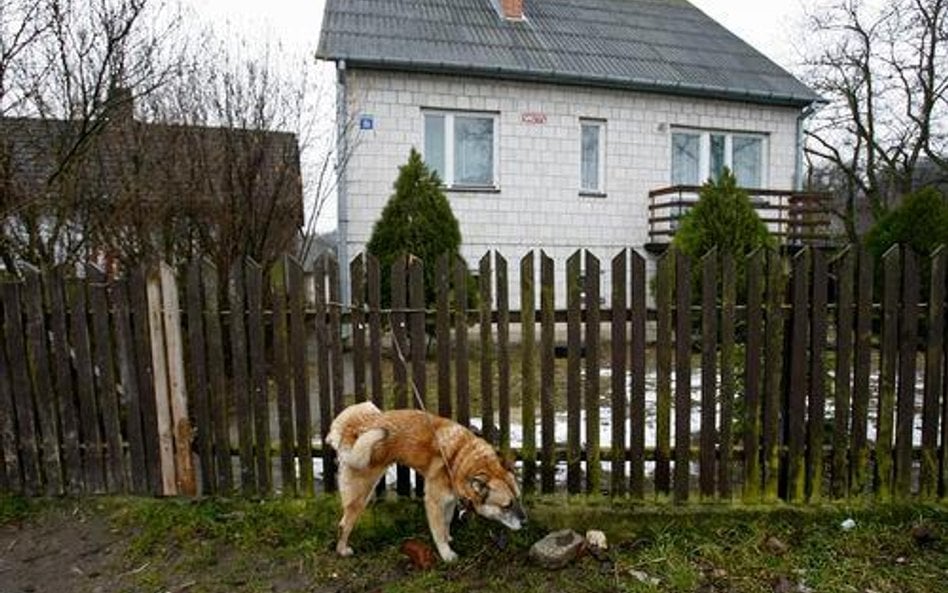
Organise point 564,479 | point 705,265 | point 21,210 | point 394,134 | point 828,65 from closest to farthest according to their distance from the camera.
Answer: point 705,265
point 564,479
point 21,210
point 394,134
point 828,65

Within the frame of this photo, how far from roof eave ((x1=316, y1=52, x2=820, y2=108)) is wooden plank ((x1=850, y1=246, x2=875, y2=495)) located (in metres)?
9.14

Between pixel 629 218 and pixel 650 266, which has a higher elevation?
pixel 629 218

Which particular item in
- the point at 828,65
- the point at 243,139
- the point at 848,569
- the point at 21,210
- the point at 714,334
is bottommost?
the point at 848,569

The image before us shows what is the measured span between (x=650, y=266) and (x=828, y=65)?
1420cm

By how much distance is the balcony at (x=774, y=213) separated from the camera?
12586mm

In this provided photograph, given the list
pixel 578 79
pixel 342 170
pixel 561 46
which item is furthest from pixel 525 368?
pixel 561 46

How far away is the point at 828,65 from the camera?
2178 cm

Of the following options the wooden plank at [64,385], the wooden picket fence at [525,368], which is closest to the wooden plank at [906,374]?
the wooden picket fence at [525,368]

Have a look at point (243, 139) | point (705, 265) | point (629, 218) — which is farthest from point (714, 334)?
point (629, 218)

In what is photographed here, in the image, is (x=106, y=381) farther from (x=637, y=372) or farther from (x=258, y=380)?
(x=637, y=372)

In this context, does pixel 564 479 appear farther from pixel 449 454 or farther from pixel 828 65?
pixel 828 65

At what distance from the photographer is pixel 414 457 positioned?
3.10 metres

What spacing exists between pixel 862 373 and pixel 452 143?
9415 mm

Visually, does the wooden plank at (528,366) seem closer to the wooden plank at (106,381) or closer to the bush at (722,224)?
the wooden plank at (106,381)
